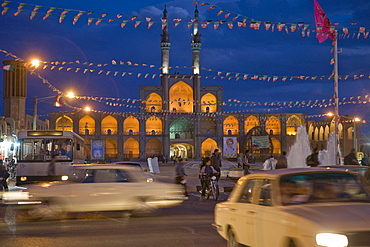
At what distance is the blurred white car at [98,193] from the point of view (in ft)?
37.3

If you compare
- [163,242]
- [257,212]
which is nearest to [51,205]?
[163,242]

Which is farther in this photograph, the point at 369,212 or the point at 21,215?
the point at 21,215

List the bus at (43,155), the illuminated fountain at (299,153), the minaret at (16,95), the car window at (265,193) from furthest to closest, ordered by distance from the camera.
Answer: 1. the minaret at (16,95)
2. the illuminated fountain at (299,153)
3. the bus at (43,155)
4. the car window at (265,193)

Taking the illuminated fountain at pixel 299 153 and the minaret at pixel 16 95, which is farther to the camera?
the minaret at pixel 16 95

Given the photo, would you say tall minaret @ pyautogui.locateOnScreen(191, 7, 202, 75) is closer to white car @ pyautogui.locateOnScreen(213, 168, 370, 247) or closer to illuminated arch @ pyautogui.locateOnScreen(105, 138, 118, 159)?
illuminated arch @ pyautogui.locateOnScreen(105, 138, 118, 159)

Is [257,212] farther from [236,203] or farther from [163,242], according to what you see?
[163,242]

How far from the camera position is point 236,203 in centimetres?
668

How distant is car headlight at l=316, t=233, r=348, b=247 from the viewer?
464 centimetres

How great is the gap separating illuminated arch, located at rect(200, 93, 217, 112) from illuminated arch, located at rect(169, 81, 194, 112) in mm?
1567

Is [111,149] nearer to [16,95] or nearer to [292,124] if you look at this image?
[16,95]

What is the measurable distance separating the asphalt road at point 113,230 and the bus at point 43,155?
17.6ft

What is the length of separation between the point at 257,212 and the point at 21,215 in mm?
8525

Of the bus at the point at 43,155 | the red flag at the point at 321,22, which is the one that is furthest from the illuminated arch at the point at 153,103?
the bus at the point at 43,155

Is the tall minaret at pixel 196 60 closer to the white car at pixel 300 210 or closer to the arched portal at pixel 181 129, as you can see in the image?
the arched portal at pixel 181 129
